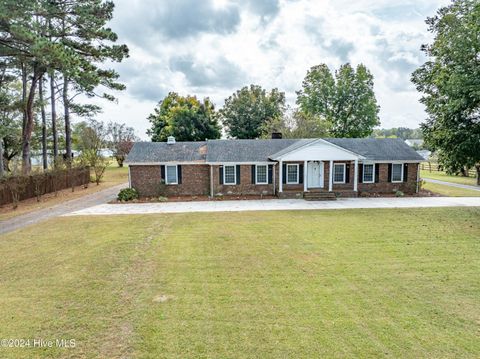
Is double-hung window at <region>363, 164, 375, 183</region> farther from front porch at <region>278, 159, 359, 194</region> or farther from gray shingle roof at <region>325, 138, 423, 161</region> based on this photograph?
front porch at <region>278, 159, 359, 194</region>

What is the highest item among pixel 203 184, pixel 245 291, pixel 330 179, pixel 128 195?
pixel 330 179

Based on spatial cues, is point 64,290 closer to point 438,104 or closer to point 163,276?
point 163,276

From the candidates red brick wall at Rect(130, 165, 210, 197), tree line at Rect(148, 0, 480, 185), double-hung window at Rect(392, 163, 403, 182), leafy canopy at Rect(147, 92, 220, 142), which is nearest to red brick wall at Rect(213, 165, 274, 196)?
red brick wall at Rect(130, 165, 210, 197)

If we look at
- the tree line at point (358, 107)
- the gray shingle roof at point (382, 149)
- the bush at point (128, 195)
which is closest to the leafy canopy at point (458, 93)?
the tree line at point (358, 107)

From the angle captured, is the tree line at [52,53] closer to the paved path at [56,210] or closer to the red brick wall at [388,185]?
the paved path at [56,210]

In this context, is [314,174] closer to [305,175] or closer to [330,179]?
[305,175]

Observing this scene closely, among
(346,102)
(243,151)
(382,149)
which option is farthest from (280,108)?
(243,151)

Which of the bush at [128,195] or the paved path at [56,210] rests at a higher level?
the bush at [128,195]
